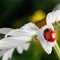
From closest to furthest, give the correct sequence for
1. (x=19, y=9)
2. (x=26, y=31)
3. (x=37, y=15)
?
(x=26, y=31), (x=37, y=15), (x=19, y=9)

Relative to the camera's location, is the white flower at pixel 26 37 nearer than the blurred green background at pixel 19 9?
Yes

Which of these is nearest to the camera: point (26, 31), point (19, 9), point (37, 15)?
point (26, 31)

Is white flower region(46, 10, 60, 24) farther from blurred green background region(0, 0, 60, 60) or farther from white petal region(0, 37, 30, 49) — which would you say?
blurred green background region(0, 0, 60, 60)

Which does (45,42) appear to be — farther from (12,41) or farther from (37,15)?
(37,15)

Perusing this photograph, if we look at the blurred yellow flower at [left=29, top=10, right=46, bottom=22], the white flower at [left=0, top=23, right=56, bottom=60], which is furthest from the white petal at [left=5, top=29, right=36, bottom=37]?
the blurred yellow flower at [left=29, top=10, right=46, bottom=22]

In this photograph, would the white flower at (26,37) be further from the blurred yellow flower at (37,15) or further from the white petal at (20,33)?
the blurred yellow flower at (37,15)

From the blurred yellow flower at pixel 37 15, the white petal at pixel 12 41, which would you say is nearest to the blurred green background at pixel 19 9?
the blurred yellow flower at pixel 37 15

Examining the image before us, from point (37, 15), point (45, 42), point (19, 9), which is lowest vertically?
point (45, 42)

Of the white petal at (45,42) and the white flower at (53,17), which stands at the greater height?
the white flower at (53,17)

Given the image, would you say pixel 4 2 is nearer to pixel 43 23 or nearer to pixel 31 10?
pixel 31 10

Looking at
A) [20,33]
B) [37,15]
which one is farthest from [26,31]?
[37,15]
